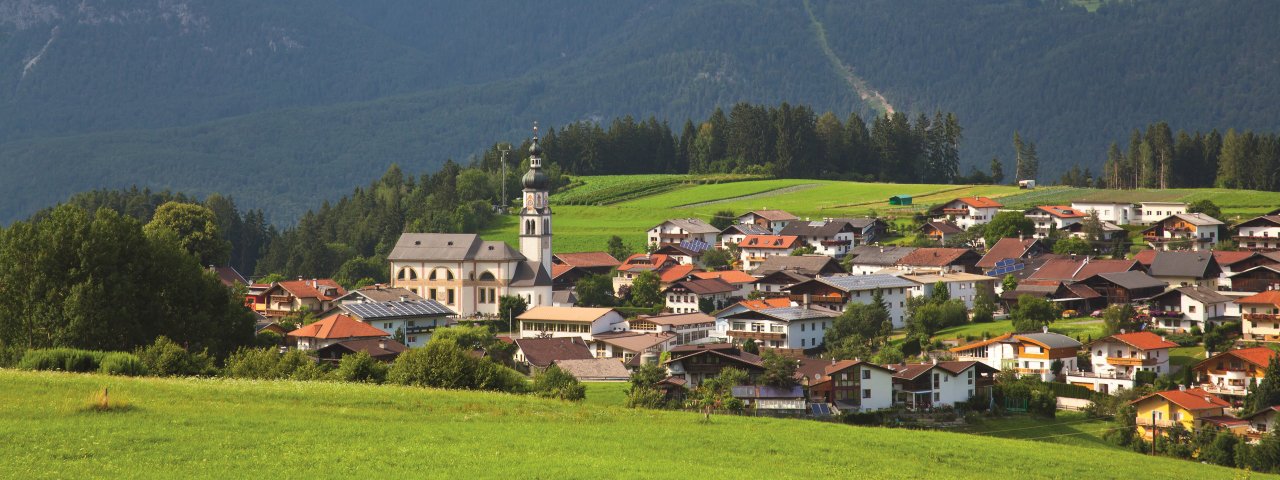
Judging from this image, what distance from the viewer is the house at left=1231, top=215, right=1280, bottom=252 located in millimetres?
72625

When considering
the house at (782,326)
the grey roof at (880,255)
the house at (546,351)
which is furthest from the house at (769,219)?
the house at (546,351)

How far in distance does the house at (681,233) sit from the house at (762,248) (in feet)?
15.5

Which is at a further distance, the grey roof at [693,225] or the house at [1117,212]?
the grey roof at [693,225]

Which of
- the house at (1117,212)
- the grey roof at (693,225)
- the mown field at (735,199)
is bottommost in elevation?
the grey roof at (693,225)

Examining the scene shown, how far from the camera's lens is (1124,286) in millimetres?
A: 60531

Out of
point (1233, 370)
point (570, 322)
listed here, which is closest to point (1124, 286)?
point (1233, 370)

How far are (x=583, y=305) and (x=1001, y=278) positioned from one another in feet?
66.1

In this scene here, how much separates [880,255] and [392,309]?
2718cm

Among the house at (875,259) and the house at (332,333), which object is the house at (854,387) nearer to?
the house at (332,333)

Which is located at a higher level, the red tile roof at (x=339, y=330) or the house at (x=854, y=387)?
the red tile roof at (x=339, y=330)

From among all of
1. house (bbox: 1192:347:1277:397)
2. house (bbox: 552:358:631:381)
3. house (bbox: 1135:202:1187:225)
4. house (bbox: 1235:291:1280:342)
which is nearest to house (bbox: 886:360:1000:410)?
house (bbox: 1192:347:1277:397)

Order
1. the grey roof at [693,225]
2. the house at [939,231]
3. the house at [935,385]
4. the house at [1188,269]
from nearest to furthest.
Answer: the house at [935,385] < the house at [1188,269] < the house at [939,231] < the grey roof at [693,225]

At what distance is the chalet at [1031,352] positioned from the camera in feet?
161

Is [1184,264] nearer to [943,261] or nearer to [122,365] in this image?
[943,261]
